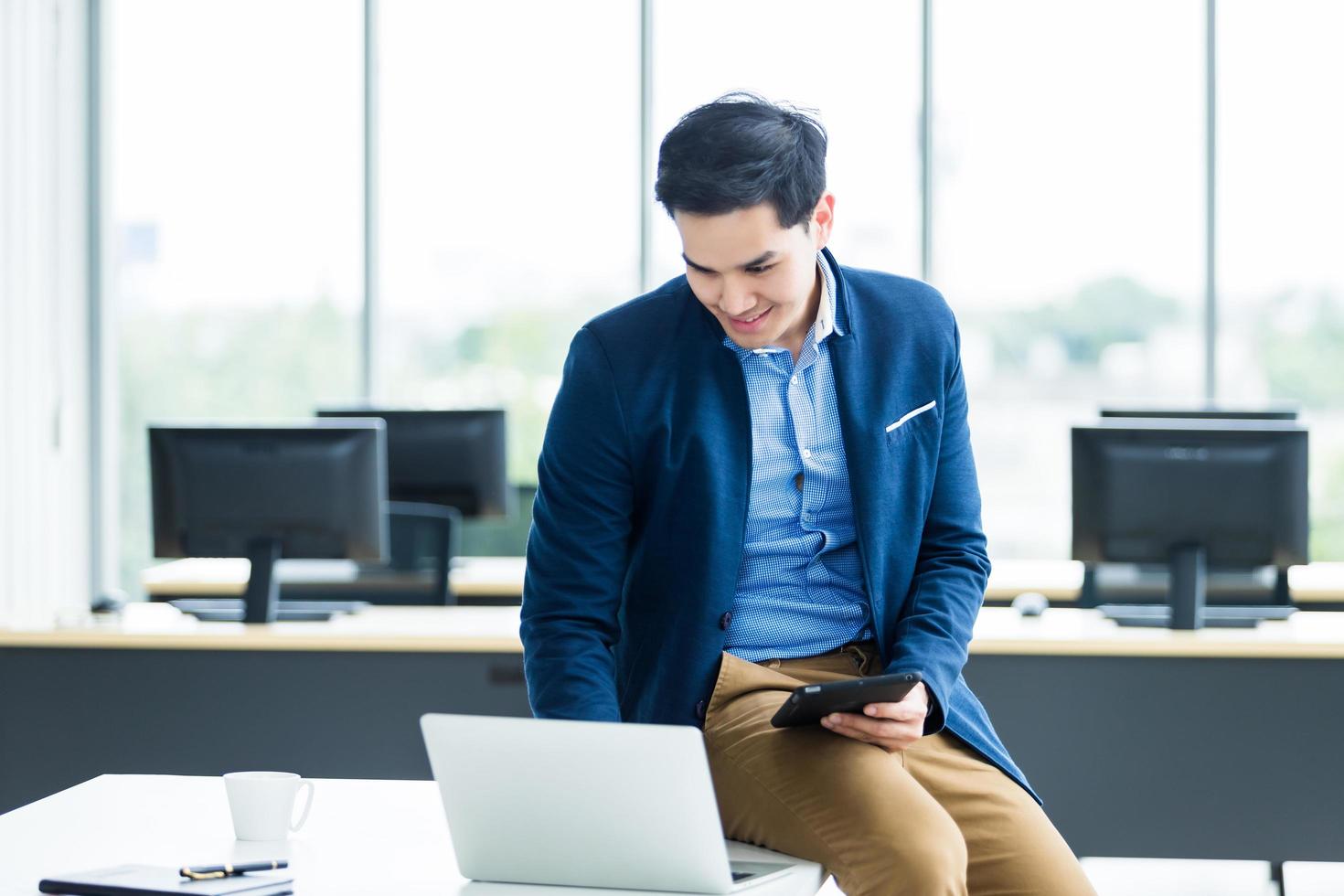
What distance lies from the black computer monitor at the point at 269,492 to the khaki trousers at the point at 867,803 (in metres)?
1.89

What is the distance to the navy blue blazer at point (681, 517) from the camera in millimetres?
1720

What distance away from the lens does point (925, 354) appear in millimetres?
1852

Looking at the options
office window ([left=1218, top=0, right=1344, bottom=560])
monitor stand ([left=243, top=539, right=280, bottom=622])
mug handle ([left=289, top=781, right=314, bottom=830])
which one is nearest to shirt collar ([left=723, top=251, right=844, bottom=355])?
mug handle ([left=289, top=781, right=314, bottom=830])

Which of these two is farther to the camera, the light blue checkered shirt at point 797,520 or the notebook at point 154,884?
the light blue checkered shirt at point 797,520

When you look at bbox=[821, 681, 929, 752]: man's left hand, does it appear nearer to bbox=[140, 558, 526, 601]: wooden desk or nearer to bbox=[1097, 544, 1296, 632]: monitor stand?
bbox=[1097, 544, 1296, 632]: monitor stand

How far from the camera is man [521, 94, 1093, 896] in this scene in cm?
163

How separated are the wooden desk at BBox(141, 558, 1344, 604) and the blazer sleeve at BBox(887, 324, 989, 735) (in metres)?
2.23

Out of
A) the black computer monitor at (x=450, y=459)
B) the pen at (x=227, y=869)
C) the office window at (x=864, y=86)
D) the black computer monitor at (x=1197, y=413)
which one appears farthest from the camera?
the office window at (x=864, y=86)

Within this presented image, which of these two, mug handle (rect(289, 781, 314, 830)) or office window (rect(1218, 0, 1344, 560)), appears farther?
office window (rect(1218, 0, 1344, 560))

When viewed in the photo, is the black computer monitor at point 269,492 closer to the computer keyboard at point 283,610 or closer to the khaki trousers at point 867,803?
the computer keyboard at point 283,610

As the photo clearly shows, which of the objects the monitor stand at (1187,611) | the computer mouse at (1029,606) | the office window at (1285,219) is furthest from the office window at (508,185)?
the monitor stand at (1187,611)

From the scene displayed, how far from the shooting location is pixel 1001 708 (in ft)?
9.78

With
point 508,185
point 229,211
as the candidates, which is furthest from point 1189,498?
point 229,211

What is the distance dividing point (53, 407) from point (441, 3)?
2.23 metres
